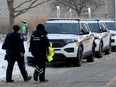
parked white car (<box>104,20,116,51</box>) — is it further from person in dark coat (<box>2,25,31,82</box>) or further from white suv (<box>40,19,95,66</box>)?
person in dark coat (<box>2,25,31,82</box>)

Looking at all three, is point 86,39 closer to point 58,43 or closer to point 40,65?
point 58,43

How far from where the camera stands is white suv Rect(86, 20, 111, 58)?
875 inches

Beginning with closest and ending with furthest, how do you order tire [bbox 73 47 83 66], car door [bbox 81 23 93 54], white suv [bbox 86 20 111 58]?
tire [bbox 73 47 83 66] → car door [bbox 81 23 93 54] → white suv [bbox 86 20 111 58]

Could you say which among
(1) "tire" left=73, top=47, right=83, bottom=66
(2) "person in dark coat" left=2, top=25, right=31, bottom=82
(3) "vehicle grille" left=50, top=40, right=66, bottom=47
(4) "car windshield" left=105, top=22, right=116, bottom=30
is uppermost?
(2) "person in dark coat" left=2, top=25, right=31, bottom=82

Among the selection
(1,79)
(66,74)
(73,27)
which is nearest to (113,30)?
(73,27)

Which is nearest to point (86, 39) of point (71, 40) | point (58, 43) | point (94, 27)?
point (71, 40)

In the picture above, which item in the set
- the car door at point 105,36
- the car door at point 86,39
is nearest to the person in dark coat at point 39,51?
the car door at point 86,39

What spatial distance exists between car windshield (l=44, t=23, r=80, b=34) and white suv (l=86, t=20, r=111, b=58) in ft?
9.89

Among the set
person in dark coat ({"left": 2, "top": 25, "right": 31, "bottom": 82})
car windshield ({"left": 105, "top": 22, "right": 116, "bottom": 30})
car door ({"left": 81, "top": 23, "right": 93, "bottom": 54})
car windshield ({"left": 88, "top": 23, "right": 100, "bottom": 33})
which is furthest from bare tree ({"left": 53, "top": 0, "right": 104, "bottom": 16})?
person in dark coat ({"left": 2, "top": 25, "right": 31, "bottom": 82})

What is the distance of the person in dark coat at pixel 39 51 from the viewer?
13.1 m

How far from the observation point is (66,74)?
15.5 meters

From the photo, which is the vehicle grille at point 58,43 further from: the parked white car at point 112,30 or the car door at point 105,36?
the parked white car at point 112,30

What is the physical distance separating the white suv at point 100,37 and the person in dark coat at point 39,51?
890cm

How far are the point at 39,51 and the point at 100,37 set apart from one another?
968cm
